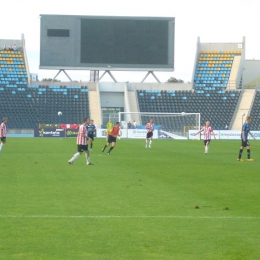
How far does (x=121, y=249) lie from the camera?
8.48 m

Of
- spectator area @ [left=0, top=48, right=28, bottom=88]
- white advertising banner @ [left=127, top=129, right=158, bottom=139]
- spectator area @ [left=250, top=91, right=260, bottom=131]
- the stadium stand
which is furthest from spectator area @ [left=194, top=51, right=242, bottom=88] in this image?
spectator area @ [left=0, top=48, right=28, bottom=88]

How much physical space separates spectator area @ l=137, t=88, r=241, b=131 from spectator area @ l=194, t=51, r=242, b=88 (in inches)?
80.5

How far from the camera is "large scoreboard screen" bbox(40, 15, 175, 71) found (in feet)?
219

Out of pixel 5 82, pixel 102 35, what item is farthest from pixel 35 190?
pixel 5 82

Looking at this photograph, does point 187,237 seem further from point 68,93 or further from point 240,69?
point 240,69

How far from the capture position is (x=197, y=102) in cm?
7569

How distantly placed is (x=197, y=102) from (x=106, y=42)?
50.0 ft

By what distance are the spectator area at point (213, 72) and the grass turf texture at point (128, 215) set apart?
199 feet

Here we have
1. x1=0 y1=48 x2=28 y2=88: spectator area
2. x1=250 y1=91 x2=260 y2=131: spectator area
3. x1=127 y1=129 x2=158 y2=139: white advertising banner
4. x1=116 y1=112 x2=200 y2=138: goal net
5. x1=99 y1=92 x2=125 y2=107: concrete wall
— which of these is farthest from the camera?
x1=99 y1=92 x2=125 y2=107: concrete wall

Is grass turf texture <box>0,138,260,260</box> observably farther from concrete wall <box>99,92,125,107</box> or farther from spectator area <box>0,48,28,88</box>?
spectator area <box>0,48,28,88</box>

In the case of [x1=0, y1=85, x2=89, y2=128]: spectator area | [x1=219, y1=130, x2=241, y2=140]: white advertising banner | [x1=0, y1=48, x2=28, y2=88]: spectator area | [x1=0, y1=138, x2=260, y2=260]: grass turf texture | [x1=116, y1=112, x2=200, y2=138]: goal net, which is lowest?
[x1=219, y1=130, x2=241, y2=140]: white advertising banner

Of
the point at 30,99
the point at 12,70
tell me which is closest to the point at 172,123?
the point at 30,99

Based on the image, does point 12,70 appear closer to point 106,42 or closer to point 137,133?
point 106,42

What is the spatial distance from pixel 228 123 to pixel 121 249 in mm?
65711
